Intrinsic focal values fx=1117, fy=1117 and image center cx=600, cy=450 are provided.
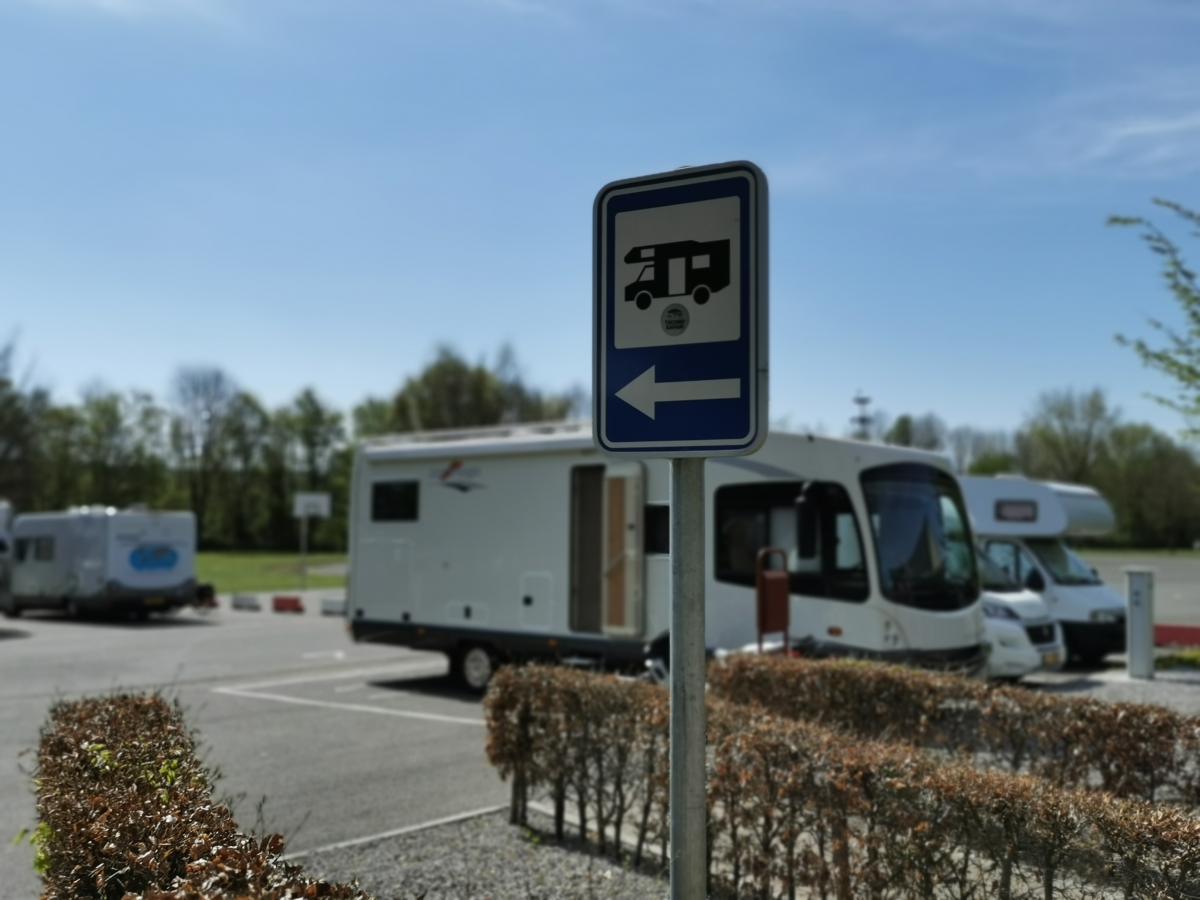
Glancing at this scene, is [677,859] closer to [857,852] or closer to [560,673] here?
[857,852]

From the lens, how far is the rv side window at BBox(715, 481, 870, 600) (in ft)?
36.3

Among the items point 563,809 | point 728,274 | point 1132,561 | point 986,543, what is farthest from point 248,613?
point 1132,561

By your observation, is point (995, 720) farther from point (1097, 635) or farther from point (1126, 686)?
point (1097, 635)

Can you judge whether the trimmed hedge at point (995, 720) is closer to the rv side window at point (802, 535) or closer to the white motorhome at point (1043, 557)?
the rv side window at point (802, 535)

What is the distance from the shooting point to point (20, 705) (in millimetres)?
12852

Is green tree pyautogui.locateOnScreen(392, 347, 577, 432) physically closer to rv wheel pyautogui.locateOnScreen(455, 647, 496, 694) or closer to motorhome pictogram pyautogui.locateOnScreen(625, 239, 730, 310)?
rv wheel pyautogui.locateOnScreen(455, 647, 496, 694)

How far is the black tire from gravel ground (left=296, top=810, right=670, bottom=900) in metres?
6.60

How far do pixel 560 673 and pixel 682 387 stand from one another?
4342mm

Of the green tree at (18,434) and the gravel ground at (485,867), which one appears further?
the green tree at (18,434)

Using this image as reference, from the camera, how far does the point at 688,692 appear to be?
105 inches

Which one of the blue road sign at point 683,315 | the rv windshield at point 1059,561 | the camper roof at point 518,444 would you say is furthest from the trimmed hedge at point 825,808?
the rv windshield at point 1059,561

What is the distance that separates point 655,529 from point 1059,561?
8.01 m

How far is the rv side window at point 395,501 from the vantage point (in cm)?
1446

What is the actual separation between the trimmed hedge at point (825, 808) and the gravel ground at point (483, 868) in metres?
0.23
